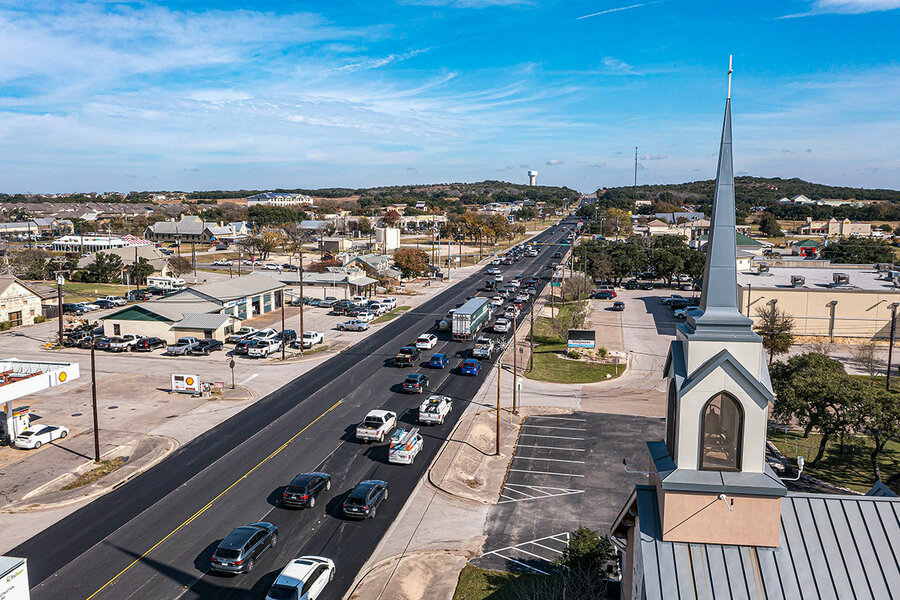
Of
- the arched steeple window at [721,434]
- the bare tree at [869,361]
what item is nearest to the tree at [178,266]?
the bare tree at [869,361]

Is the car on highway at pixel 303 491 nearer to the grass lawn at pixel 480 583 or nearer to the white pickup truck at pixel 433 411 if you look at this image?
the grass lawn at pixel 480 583

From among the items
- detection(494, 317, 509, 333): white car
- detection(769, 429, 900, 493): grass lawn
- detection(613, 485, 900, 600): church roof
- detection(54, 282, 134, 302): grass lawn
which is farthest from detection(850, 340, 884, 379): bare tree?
detection(54, 282, 134, 302): grass lawn

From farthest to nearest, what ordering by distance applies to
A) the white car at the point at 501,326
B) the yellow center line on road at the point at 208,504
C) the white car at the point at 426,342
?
the white car at the point at 501,326 < the white car at the point at 426,342 < the yellow center line on road at the point at 208,504

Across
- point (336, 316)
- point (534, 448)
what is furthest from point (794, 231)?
point (534, 448)

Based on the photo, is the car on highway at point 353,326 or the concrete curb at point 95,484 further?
the car on highway at point 353,326

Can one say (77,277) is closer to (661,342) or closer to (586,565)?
(661,342)

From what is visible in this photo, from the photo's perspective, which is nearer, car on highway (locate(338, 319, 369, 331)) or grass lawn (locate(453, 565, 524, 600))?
grass lawn (locate(453, 565, 524, 600))

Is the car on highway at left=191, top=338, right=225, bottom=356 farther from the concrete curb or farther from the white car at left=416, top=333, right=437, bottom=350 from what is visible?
the concrete curb

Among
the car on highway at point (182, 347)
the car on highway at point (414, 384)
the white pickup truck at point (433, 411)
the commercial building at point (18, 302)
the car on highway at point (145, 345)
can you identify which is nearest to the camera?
the white pickup truck at point (433, 411)
